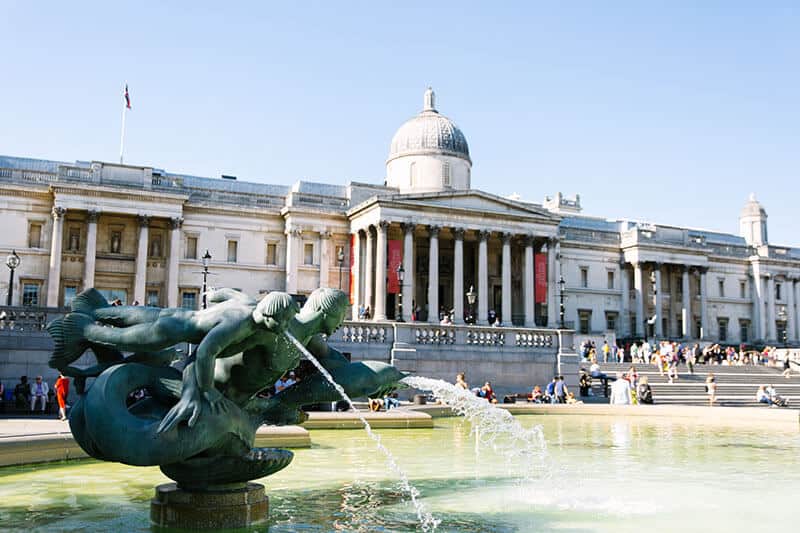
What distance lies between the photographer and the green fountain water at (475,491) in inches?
307

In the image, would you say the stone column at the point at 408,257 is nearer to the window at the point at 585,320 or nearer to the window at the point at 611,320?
the window at the point at 585,320

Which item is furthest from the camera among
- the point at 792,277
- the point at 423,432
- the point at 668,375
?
the point at 792,277

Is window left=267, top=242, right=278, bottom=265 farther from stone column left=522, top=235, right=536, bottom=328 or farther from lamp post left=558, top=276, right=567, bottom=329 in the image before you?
lamp post left=558, top=276, right=567, bottom=329

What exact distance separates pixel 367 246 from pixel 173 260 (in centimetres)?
1342

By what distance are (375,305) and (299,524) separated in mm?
43322

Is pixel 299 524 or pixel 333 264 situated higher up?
pixel 333 264

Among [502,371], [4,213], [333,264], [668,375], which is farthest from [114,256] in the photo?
[668,375]

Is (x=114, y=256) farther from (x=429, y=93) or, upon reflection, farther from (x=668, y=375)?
(x=668, y=375)

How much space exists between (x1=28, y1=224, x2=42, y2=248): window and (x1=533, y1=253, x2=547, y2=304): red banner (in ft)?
114

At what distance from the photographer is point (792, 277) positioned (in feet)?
240

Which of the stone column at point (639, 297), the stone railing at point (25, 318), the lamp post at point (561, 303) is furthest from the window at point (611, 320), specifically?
the stone railing at point (25, 318)

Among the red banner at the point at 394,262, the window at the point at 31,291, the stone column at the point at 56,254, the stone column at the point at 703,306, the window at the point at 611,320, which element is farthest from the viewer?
the stone column at the point at 703,306

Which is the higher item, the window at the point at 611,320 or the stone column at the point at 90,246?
the stone column at the point at 90,246

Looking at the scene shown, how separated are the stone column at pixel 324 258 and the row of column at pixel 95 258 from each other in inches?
398
